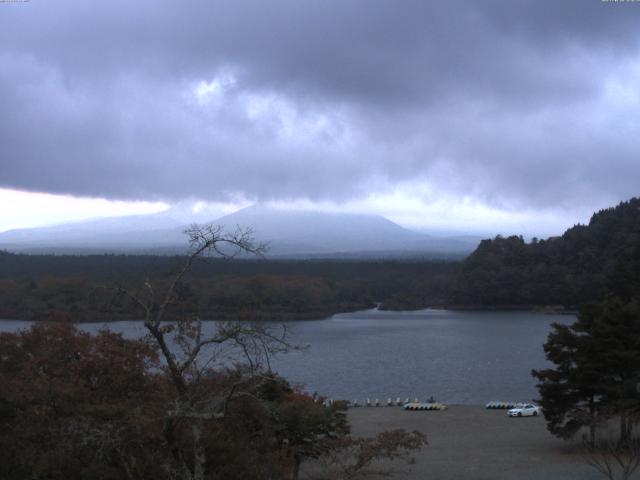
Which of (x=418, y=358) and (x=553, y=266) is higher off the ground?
(x=553, y=266)

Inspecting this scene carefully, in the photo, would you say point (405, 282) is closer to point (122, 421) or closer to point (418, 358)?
point (418, 358)

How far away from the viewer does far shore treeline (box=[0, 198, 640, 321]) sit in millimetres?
50094

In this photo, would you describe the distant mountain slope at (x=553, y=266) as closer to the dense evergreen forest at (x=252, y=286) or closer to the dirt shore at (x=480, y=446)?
the dense evergreen forest at (x=252, y=286)

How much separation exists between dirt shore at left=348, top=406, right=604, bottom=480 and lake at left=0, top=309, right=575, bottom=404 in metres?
2.74

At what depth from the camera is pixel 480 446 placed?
14.5m

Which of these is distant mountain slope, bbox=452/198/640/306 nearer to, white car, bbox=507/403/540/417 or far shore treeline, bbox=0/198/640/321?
far shore treeline, bbox=0/198/640/321

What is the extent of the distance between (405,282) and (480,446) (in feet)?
203

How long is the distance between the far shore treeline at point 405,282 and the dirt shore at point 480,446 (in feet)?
91.1

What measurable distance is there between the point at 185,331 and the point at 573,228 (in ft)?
214

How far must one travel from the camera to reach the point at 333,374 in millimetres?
27766

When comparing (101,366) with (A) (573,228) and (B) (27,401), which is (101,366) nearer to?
(B) (27,401)

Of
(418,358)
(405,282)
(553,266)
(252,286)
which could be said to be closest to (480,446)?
(418,358)

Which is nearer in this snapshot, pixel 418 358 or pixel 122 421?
pixel 122 421

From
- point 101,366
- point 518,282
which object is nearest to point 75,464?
point 101,366
